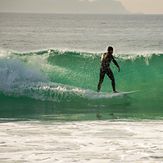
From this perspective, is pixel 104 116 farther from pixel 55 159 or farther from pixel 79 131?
pixel 55 159

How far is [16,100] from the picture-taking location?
16.5 m

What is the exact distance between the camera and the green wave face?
14.3m

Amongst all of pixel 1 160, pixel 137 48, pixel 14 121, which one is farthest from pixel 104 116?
pixel 137 48

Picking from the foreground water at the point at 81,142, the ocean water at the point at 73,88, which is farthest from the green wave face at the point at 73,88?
the foreground water at the point at 81,142

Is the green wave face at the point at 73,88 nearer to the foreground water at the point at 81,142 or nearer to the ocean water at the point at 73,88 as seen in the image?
the ocean water at the point at 73,88

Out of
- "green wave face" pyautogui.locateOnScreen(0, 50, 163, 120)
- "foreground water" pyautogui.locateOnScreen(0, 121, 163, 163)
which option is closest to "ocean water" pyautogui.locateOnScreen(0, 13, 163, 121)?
"green wave face" pyautogui.locateOnScreen(0, 50, 163, 120)

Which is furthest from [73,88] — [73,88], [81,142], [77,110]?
[81,142]

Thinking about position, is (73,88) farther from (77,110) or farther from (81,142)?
(81,142)

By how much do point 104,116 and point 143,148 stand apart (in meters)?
4.05

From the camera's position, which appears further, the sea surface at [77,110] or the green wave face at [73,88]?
the green wave face at [73,88]

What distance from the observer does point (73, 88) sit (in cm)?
1683

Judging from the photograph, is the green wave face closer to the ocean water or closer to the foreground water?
the ocean water

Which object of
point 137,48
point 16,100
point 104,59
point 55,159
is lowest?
point 55,159

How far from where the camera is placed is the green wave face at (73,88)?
47.1ft
